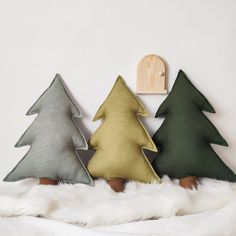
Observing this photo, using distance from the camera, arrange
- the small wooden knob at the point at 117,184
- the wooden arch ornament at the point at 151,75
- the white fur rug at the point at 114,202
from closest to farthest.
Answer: the white fur rug at the point at 114,202 → the small wooden knob at the point at 117,184 → the wooden arch ornament at the point at 151,75

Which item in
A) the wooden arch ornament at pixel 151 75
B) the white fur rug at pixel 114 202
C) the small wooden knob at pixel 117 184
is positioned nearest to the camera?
the white fur rug at pixel 114 202

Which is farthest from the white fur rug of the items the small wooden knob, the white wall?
the white wall

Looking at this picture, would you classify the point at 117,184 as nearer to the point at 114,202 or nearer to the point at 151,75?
the point at 114,202

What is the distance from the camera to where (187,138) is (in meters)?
1.04

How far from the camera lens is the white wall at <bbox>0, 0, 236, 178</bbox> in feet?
3.67

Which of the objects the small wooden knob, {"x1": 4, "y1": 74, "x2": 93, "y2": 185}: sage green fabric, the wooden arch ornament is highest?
the wooden arch ornament

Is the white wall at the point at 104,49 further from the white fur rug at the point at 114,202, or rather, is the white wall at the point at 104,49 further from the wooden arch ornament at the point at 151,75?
the white fur rug at the point at 114,202

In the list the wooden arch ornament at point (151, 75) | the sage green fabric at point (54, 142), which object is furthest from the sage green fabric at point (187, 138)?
the sage green fabric at point (54, 142)

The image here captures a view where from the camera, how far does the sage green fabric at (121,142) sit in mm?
1031

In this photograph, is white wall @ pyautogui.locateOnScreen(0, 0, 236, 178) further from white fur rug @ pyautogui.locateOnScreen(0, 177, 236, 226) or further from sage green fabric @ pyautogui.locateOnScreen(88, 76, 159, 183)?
white fur rug @ pyautogui.locateOnScreen(0, 177, 236, 226)

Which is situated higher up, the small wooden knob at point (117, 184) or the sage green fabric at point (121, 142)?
the sage green fabric at point (121, 142)

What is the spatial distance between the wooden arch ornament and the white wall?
3cm

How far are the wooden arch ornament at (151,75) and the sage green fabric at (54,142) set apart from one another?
245 millimetres

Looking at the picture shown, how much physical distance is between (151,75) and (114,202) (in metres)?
0.47
